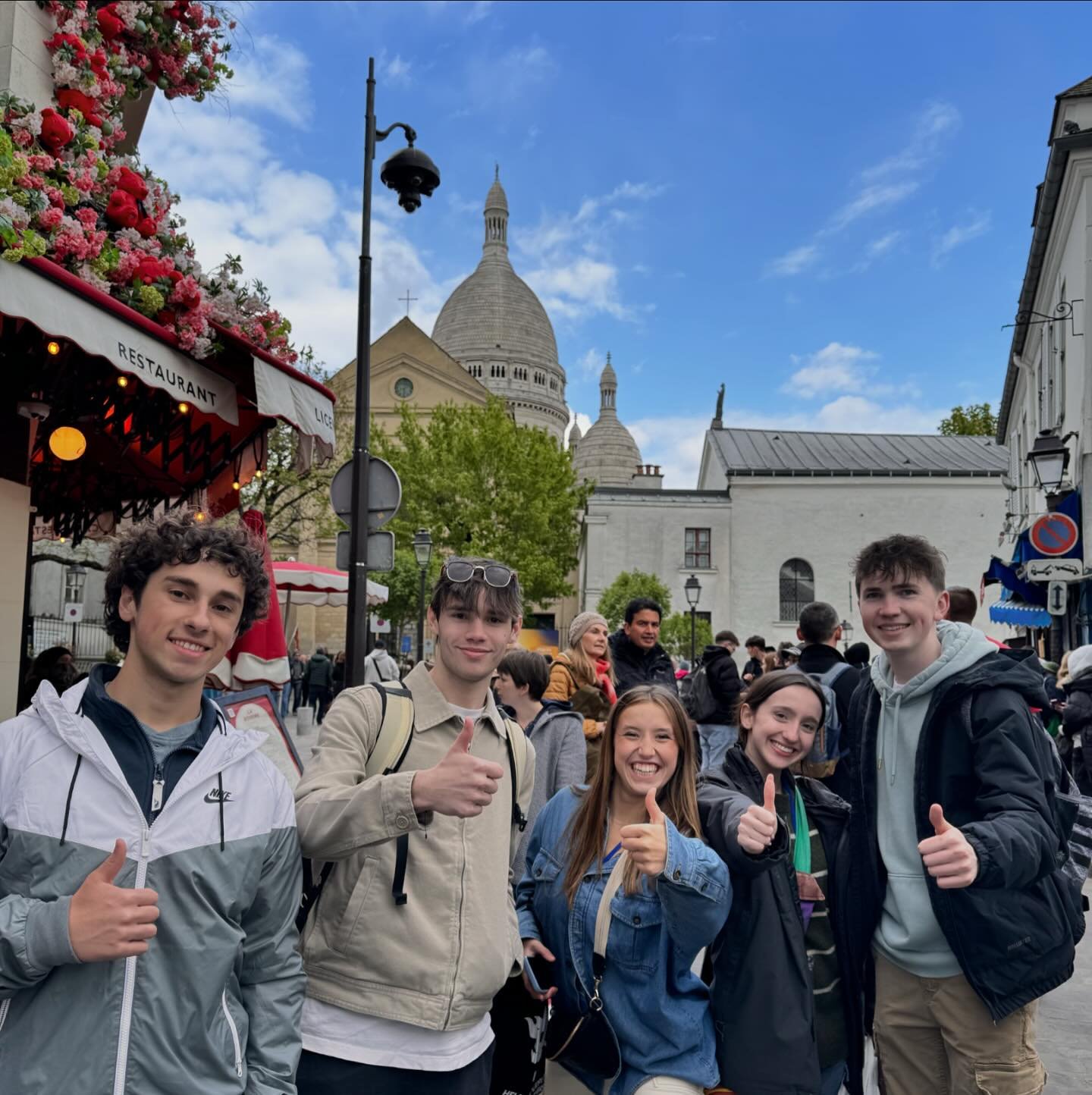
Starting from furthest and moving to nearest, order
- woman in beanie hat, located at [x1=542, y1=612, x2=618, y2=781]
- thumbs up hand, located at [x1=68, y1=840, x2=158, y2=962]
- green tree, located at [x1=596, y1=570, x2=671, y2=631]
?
green tree, located at [x1=596, y1=570, x2=671, y2=631] → woman in beanie hat, located at [x1=542, y1=612, x2=618, y2=781] → thumbs up hand, located at [x1=68, y1=840, x2=158, y2=962]

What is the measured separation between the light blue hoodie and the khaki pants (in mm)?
74

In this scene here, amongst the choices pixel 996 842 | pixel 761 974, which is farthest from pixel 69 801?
pixel 996 842

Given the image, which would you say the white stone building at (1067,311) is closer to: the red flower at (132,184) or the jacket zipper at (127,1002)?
the red flower at (132,184)

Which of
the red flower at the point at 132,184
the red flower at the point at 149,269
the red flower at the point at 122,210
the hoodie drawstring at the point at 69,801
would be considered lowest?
the hoodie drawstring at the point at 69,801

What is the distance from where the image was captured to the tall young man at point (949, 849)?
2.49 m

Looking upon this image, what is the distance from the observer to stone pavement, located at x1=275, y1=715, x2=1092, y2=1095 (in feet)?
14.1

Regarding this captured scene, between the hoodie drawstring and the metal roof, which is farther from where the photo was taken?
the metal roof

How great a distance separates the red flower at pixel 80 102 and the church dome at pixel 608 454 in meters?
84.0

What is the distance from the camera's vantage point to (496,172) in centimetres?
12081

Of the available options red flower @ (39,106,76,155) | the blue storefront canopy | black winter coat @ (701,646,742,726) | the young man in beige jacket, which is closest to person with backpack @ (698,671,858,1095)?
the young man in beige jacket

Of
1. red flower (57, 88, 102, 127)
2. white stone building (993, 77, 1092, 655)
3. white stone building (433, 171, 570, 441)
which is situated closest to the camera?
red flower (57, 88, 102, 127)

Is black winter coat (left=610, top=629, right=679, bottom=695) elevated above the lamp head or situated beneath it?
situated beneath

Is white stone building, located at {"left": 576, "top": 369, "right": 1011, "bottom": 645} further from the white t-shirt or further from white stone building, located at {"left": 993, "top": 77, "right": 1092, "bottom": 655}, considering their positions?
the white t-shirt

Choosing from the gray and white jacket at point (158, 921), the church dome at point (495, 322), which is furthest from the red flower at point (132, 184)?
the church dome at point (495, 322)
